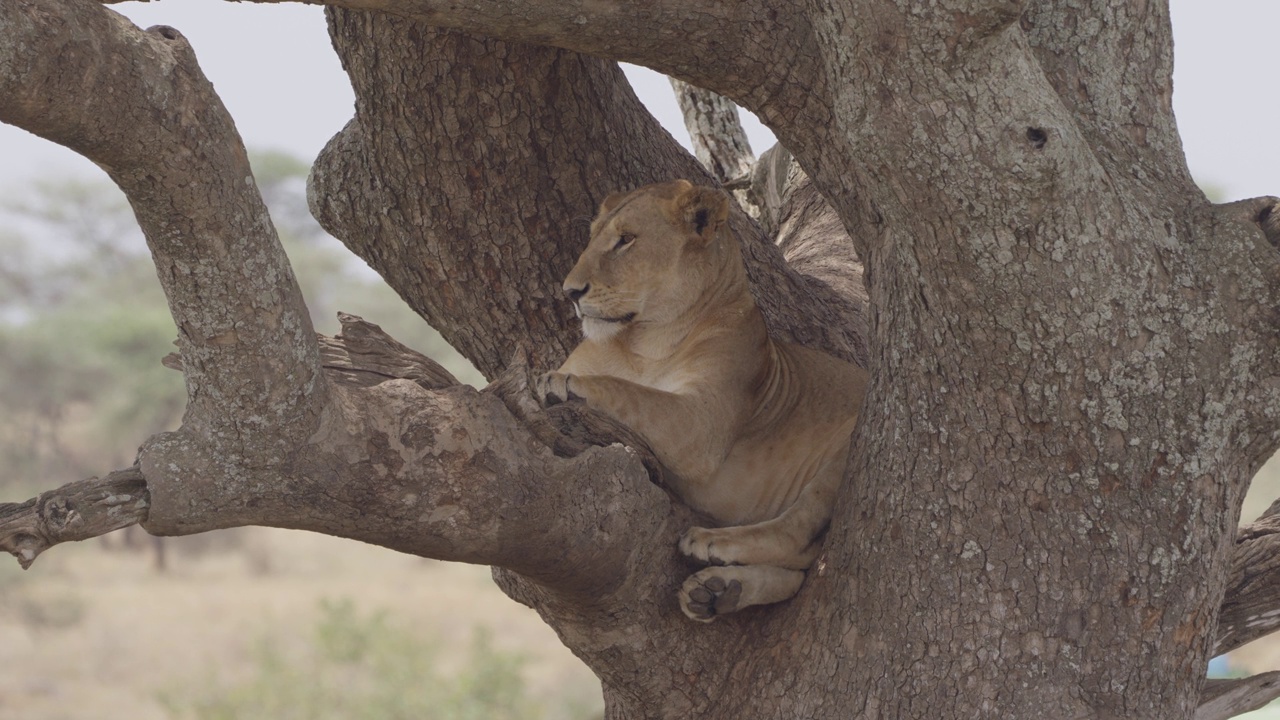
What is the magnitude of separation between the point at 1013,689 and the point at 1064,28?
1512 millimetres

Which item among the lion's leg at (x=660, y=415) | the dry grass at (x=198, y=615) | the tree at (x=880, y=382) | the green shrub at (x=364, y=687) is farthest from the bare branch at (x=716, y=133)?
the dry grass at (x=198, y=615)

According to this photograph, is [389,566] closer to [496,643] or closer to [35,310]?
[496,643]

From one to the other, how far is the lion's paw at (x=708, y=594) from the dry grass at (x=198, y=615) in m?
15.3

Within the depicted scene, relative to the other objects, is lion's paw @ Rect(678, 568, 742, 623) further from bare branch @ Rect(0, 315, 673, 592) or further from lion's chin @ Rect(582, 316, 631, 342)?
lion's chin @ Rect(582, 316, 631, 342)

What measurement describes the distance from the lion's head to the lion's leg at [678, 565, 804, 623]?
2.94ft

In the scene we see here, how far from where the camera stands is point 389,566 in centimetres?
2542

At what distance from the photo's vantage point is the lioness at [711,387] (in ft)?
12.4

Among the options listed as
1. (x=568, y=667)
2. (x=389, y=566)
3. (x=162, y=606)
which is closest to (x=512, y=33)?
(x=568, y=667)

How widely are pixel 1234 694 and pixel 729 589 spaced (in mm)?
1769

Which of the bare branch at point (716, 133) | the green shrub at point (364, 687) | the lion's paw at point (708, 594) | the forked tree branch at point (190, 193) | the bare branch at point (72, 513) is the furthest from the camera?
the green shrub at point (364, 687)

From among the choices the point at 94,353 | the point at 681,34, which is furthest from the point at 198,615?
the point at 681,34

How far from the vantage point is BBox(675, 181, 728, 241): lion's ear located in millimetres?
4270

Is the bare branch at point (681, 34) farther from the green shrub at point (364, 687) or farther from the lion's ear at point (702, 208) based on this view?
the green shrub at point (364, 687)

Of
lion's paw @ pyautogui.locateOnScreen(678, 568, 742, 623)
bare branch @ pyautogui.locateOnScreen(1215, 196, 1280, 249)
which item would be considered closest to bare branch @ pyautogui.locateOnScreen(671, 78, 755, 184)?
lion's paw @ pyautogui.locateOnScreen(678, 568, 742, 623)
